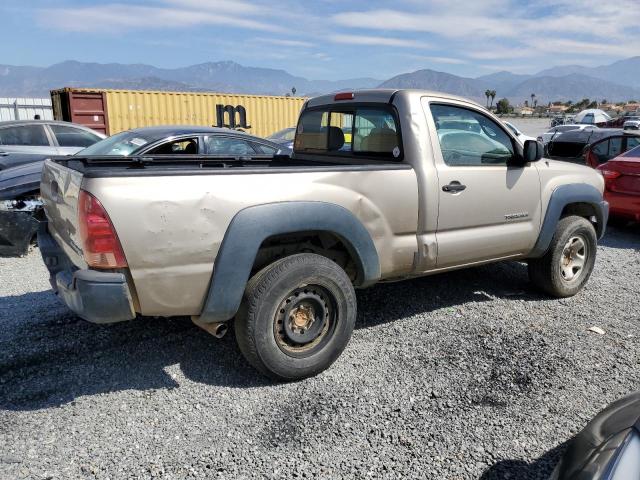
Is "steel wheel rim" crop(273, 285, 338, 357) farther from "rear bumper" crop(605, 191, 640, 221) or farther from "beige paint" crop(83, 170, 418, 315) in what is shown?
"rear bumper" crop(605, 191, 640, 221)

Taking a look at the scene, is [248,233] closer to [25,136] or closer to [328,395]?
[328,395]

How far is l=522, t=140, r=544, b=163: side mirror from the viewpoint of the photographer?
4.47m

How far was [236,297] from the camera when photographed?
3.17 m

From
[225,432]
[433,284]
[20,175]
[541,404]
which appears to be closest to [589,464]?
[541,404]

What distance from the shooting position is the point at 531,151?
4.51 metres

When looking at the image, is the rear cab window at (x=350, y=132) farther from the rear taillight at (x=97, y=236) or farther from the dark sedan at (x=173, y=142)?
the rear taillight at (x=97, y=236)

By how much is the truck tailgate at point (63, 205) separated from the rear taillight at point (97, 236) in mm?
137

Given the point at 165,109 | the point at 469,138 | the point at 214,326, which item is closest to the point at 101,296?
the point at 214,326

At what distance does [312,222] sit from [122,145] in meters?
4.42

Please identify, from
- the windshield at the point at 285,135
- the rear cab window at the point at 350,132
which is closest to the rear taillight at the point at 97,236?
the rear cab window at the point at 350,132

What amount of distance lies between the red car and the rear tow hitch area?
26.8 feet

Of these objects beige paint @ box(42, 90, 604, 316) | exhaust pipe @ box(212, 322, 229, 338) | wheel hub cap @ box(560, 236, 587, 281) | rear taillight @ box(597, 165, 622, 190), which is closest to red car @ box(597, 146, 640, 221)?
rear taillight @ box(597, 165, 622, 190)

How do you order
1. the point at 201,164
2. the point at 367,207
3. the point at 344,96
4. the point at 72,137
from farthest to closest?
1. the point at 72,137
2. the point at 201,164
3. the point at 344,96
4. the point at 367,207

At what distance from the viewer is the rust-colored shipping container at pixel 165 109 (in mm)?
17031
